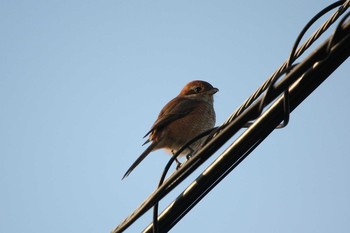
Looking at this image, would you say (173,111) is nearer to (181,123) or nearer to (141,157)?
(181,123)

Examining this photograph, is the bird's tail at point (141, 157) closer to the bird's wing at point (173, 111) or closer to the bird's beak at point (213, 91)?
the bird's wing at point (173, 111)

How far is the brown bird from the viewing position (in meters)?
6.88

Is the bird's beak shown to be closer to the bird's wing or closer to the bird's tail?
the bird's wing

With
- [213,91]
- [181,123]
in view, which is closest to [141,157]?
[181,123]

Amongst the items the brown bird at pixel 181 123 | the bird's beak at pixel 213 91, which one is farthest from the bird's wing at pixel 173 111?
the bird's beak at pixel 213 91

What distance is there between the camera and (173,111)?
7152 mm

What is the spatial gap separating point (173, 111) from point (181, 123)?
27cm

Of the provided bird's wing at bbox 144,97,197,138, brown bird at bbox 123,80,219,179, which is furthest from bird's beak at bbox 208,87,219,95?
bird's wing at bbox 144,97,197,138

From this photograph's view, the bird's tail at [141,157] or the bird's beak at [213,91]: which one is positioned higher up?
the bird's beak at [213,91]

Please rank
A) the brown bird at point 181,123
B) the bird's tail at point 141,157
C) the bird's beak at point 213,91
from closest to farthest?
1. the bird's tail at point 141,157
2. the brown bird at point 181,123
3. the bird's beak at point 213,91

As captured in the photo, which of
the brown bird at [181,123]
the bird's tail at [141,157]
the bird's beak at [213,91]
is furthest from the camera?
the bird's beak at [213,91]

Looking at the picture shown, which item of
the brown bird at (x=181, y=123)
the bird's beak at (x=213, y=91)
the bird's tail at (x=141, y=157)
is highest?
the bird's beak at (x=213, y=91)

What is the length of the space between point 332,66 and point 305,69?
23 cm

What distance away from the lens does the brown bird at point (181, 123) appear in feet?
22.6
